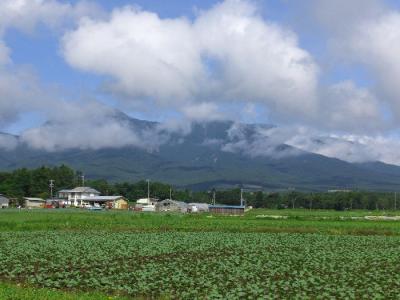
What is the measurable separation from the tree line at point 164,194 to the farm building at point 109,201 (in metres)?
11.2

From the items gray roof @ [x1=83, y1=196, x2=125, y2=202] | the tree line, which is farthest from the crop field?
the tree line

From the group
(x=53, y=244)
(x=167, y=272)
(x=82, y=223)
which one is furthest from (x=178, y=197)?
(x=167, y=272)

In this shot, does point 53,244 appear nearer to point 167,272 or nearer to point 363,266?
point 167,272

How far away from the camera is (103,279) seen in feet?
56.8

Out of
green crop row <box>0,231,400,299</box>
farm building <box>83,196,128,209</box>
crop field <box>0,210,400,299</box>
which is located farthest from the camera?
farm building <box>83,196,128,209</box>

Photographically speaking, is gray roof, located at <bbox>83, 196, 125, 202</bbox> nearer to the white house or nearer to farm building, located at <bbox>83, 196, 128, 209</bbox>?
farm building, located at <bbox>83, 196, 128, 209</bbox>

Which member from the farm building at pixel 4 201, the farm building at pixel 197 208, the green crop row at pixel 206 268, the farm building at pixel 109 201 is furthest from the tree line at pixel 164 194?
the green crop row at pixel 206 268

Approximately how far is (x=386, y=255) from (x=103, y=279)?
47.9 feet

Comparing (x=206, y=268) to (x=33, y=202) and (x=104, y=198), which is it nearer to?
(x=33, y=202)

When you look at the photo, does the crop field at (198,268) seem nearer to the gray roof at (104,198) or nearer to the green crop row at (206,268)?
the green crop row at (206,268)

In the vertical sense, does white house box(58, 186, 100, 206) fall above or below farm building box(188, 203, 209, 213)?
above

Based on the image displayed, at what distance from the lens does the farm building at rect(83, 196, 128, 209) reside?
4734 inches

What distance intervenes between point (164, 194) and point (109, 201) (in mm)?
29974

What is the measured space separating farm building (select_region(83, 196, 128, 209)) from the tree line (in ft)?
36.8
